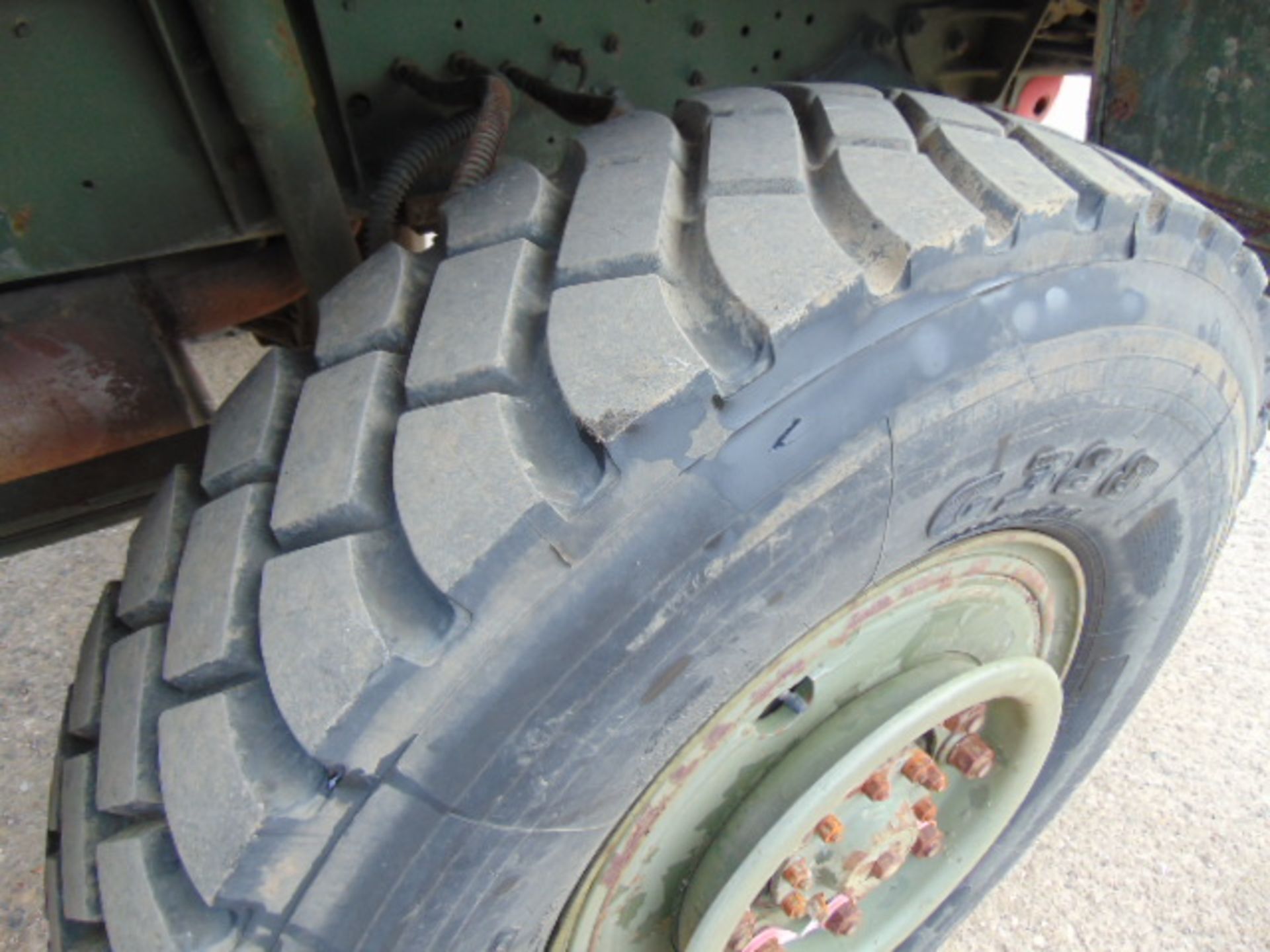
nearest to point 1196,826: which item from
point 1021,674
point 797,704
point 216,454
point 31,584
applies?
point 1021,674

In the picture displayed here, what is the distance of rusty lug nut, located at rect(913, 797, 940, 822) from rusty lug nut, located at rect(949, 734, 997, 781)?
0.06 meters

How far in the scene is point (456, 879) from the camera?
2.55 ft

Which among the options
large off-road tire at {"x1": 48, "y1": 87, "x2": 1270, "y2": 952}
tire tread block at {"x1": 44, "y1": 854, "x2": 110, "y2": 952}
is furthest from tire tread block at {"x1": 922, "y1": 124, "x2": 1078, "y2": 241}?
tire tread block at {"x1": 44, "y1": 854, "x2": 110, "y2": 952}

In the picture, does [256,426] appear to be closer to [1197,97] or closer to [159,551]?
[159,551]

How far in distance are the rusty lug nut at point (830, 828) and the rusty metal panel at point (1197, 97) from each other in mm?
921

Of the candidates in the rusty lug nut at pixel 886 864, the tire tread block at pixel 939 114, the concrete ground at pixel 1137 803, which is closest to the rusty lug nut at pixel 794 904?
the rusty lug nut at pixel 886 864

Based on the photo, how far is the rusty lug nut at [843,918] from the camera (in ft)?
3.97

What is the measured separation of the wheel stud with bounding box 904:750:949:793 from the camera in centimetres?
118

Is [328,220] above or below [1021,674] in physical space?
above

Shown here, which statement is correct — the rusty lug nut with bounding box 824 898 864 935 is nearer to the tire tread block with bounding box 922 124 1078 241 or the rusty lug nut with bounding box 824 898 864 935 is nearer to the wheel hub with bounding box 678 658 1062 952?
the wheel hub with bounding box 678 658 1062 952

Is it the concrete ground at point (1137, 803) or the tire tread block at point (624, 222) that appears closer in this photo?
the tire tread block at point (624, 222)

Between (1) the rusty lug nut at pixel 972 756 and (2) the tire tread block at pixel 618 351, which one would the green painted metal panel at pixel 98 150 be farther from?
(1) the rusty lug nut at pixel 972 756

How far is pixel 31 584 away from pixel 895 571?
79.5 inches

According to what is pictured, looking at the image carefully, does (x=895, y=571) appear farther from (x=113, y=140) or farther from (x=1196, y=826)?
(x=1196, y=826)
